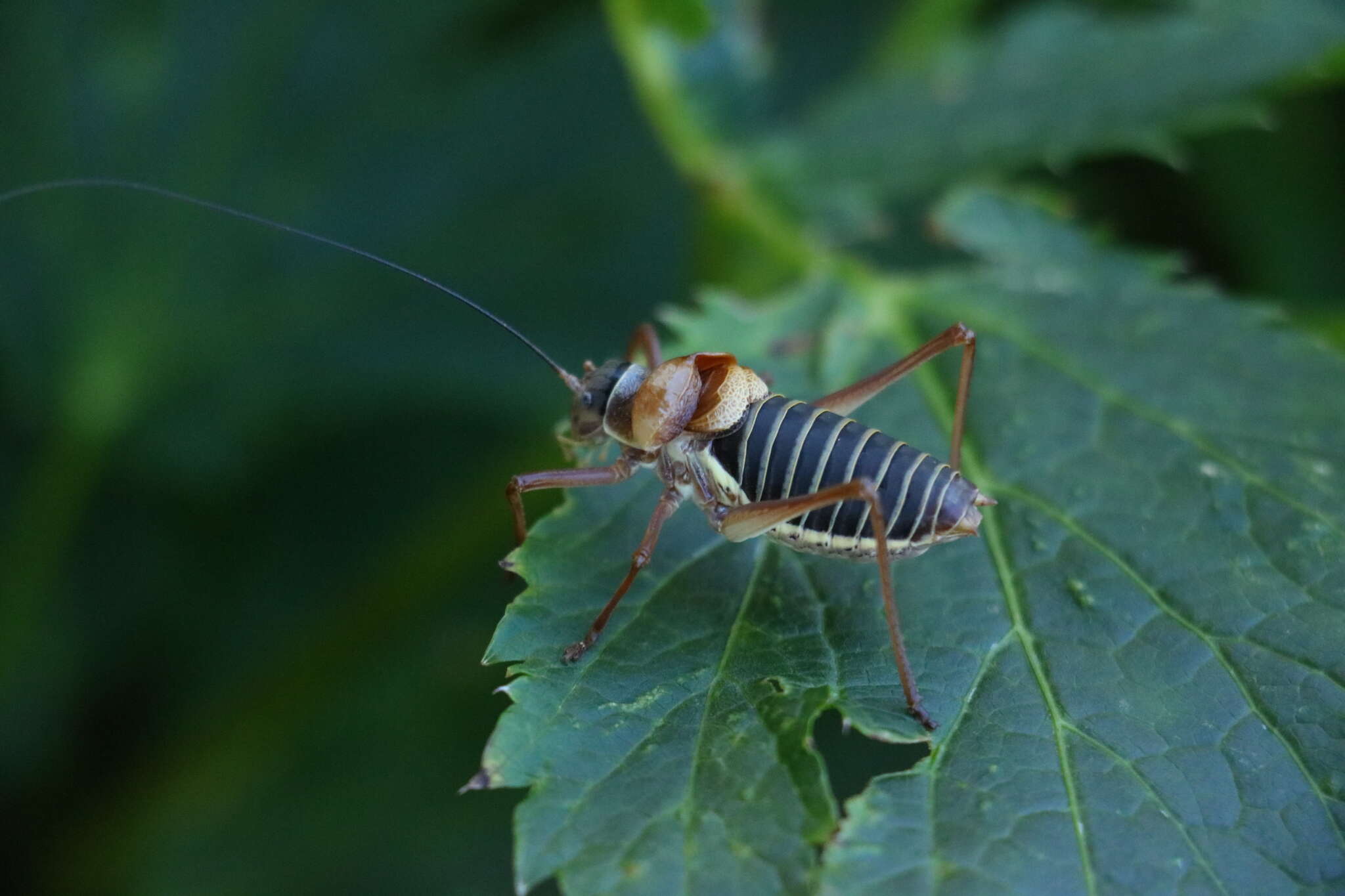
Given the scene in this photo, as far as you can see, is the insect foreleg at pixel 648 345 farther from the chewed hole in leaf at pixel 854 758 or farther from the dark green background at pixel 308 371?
the chewed hole in leaf at pixel 854 758

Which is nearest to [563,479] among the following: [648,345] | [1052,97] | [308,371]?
[648,345]

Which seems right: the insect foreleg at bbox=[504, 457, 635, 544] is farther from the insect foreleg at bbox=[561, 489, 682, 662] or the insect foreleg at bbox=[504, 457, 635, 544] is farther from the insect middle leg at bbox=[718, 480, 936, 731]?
the insect middle leg at bbox=[718, 480, 936, 731]

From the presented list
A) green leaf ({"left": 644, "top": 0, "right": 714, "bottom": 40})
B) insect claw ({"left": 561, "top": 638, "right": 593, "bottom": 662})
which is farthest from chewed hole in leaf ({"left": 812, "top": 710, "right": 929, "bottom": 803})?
green leaf ({"left": 644, "top": 0, "right": 714, "bottom": 40})

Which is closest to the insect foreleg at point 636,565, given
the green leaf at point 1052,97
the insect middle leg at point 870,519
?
the insect middle leg at point 870,519

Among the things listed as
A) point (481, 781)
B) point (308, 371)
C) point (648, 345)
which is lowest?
point (481, 781)

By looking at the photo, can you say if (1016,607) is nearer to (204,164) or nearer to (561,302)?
(561,302)

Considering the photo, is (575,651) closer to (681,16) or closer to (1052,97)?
(681,16)
